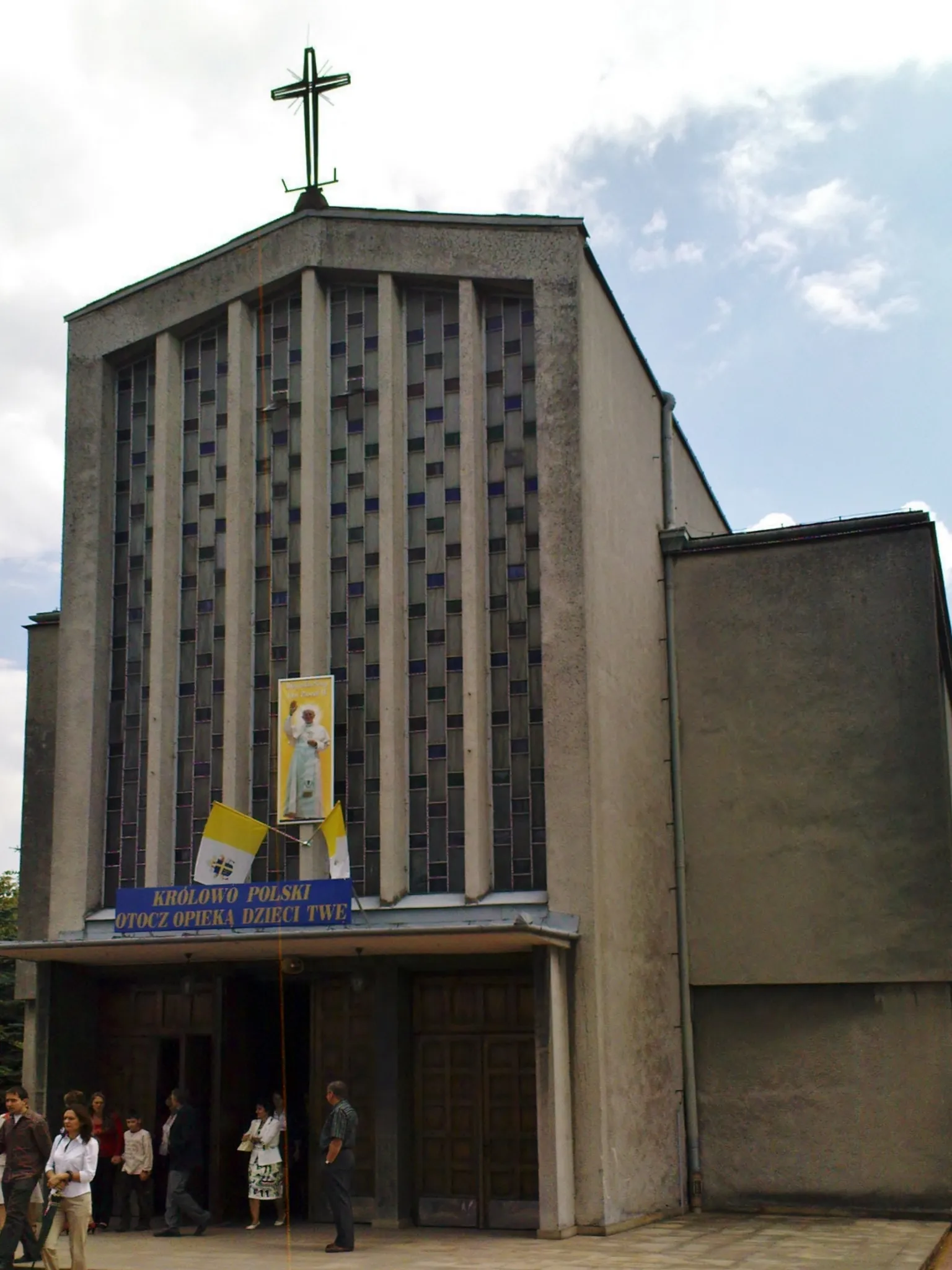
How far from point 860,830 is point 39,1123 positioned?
12.8 metres

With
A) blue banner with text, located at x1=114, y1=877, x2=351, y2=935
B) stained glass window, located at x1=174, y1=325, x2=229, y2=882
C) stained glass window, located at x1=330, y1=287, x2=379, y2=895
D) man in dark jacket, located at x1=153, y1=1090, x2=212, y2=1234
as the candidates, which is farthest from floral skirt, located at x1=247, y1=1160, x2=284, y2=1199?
stained glass window, located at x1=174, y1=325, x2=229, y2=882

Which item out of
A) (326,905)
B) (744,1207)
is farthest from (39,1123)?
(744,1207)

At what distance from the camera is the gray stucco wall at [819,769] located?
72.9ft

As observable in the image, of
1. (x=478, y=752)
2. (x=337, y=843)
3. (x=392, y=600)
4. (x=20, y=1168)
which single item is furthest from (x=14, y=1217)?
(x=392, y=600)

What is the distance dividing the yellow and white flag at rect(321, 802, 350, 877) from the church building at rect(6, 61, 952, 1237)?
0.71 ft

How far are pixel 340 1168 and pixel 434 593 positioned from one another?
320 inches

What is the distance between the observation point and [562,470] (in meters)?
21.1

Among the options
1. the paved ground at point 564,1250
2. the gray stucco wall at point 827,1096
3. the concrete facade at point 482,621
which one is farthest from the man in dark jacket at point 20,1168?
the gray stucco wall at point 827,1096

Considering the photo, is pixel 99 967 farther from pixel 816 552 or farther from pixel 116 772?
pixel 816 552

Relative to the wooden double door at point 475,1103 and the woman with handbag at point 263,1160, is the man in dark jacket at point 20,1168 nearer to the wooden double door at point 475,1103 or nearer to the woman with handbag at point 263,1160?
the woman with handbag at point 263,1160

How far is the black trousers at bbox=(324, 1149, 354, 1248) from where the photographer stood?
17125 millimetres

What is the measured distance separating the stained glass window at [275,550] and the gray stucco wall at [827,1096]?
24.3 feet

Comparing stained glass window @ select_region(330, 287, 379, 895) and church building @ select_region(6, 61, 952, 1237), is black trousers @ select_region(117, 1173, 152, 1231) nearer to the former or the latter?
church building @ select_region(6, 61, 952, 1237)

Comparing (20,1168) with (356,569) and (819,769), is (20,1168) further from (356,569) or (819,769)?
(819,769)
